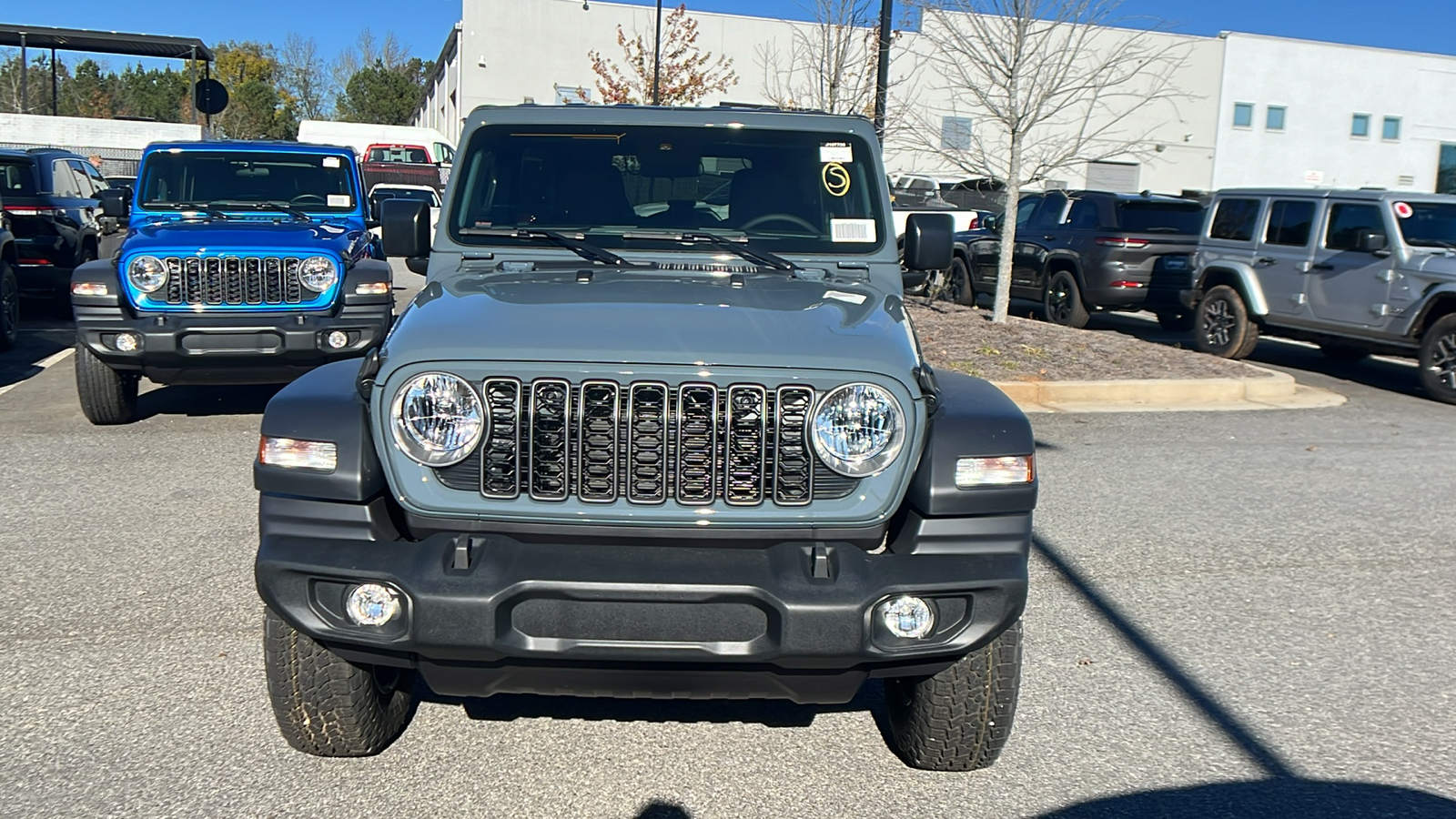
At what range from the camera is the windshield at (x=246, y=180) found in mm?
9484

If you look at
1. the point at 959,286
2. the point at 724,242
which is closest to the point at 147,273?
the point at 724,242

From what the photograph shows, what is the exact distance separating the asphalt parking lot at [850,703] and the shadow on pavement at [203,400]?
5.85 feet

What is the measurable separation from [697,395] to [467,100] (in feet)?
126

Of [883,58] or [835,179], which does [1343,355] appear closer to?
[883,58]

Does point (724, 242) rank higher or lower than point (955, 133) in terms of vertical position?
lower

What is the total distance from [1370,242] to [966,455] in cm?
973

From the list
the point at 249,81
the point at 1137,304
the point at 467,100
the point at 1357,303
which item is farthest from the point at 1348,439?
the point at 249,81

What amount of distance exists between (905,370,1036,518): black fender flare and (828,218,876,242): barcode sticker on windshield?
127 cm

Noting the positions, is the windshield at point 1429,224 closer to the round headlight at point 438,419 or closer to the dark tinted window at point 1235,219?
the dark tinted window at point 1235,219

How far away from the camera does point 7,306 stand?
11.4 meters

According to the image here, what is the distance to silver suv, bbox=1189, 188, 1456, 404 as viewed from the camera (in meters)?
11.0

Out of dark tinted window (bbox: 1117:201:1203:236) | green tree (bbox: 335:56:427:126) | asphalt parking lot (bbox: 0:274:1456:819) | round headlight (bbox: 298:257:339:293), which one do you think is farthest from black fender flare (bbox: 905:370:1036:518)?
green tree (bbox: 335:56:427:126)

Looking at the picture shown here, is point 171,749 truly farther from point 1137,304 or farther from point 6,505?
point 1137,304

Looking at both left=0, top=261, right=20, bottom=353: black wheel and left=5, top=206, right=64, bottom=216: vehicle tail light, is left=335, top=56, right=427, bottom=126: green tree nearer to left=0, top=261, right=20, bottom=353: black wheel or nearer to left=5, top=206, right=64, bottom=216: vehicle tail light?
left=5, top=206, right=64, bottom=216: vehicle tail light
